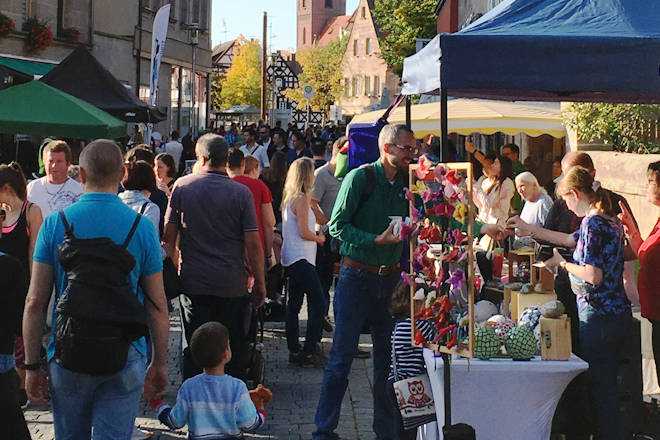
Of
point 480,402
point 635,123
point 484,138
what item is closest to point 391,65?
point 484,138

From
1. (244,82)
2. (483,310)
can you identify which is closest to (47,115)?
(483,310)

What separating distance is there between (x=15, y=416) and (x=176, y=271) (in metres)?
2.44

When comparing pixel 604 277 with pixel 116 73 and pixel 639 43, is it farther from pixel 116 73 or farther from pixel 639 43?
pixel 116 73

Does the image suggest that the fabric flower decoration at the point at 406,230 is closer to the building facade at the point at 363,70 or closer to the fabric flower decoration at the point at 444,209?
the fabric flower decoration at the point at 444,209

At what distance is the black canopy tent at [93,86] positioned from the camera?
16016 millimetres

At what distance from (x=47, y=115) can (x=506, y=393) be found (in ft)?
25.5

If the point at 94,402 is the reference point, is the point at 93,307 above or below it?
above

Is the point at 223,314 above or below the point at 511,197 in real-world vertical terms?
below

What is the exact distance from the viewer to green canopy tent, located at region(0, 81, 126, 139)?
38.7 feet

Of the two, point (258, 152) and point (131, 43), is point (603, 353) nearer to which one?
point (258, 152)

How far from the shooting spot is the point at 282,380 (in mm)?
8742

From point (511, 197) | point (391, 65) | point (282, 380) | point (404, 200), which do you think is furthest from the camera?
point (391, 65)

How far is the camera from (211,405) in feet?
16.8

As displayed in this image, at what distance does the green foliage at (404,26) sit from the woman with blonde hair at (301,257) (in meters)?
35.2
